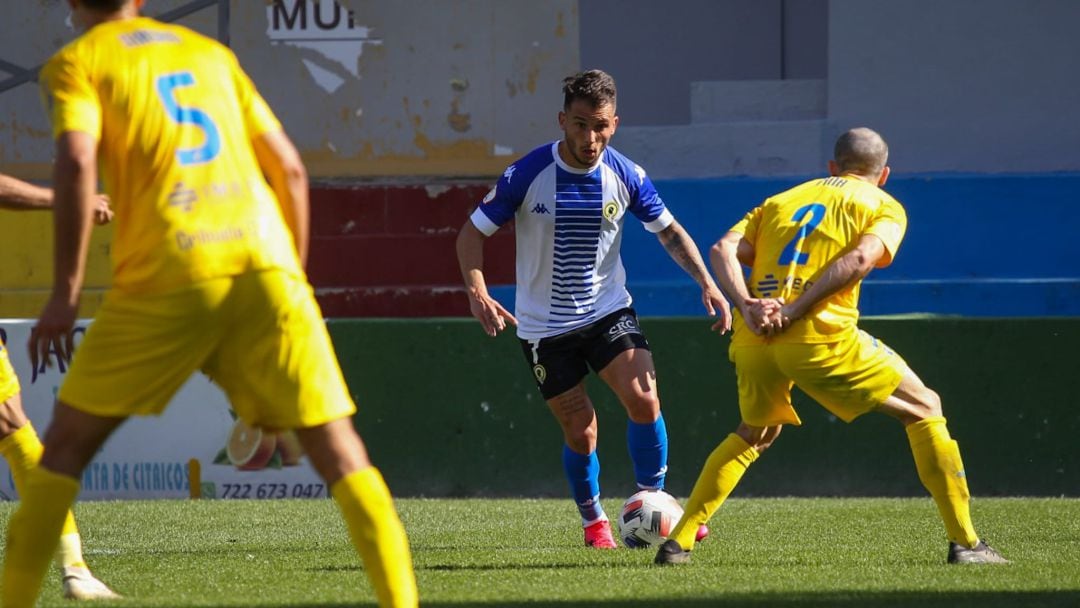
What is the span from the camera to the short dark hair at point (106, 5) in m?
4.12

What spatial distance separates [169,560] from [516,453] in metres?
4.75

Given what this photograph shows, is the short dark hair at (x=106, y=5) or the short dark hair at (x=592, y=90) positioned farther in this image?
the short dark hair at (x=592, y=90)

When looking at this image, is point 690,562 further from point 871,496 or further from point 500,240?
point 500,240

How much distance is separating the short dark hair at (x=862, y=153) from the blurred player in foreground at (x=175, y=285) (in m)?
3.12

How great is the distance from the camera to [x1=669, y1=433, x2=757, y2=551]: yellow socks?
6336mm

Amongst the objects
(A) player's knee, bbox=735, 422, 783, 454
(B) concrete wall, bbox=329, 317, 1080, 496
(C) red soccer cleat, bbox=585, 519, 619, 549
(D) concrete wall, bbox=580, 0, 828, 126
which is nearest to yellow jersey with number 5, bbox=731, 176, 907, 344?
(A) player's knee, bbox=735, 422, 783, 454

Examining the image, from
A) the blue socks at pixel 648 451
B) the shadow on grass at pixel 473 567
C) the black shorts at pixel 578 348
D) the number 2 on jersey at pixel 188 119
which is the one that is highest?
the number 2 on jersey at pixel 188 119

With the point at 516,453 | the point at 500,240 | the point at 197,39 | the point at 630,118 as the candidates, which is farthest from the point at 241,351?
the point at 630,118

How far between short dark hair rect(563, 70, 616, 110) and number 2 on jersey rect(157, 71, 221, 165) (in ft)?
10.2

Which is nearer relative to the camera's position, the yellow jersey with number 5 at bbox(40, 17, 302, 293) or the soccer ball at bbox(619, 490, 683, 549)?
the yellow jersey with number 5 at bbox(40, 17, 302, 293)

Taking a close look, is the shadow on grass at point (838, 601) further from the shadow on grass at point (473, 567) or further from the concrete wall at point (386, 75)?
the concrete wall at point (386, 75)

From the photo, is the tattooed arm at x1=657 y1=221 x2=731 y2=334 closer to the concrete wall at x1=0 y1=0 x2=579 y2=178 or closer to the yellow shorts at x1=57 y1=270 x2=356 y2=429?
the yellow shorts at x1=57 y1=270 x2=356 y2=429

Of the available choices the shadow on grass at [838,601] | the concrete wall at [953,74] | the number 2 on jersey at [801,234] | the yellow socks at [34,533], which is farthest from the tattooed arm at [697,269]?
the concrete wall at [953,74]

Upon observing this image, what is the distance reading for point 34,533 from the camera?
160 inches
